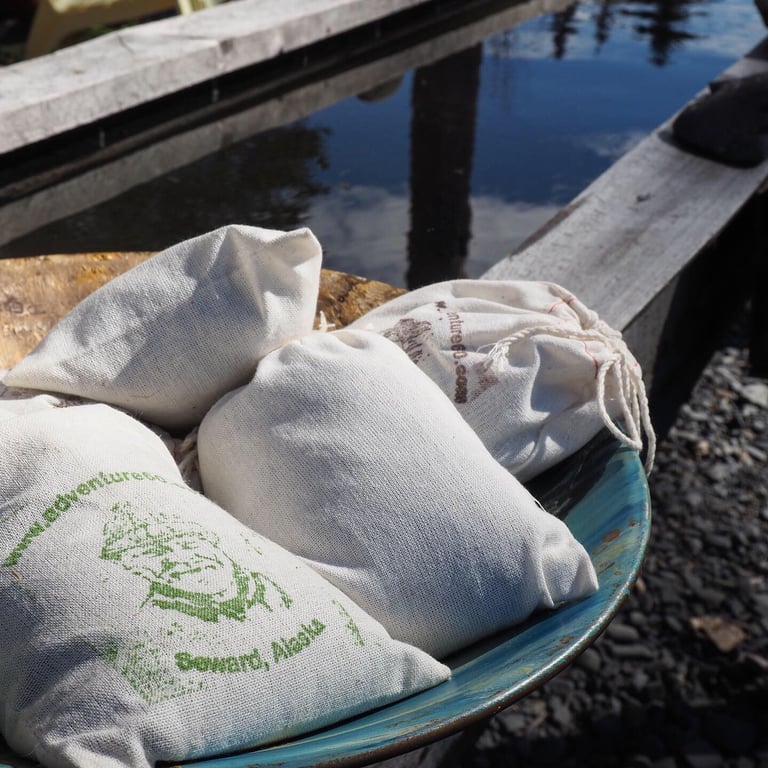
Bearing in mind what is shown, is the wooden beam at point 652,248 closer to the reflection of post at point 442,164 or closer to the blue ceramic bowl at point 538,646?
the reflection of post at point 442,164

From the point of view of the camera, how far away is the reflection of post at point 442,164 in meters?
3.44

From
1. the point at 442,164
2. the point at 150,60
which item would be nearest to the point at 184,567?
the point at 150,60

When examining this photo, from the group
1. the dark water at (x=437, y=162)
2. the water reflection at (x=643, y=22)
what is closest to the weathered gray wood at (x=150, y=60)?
the dark water at (x=437, y=162)

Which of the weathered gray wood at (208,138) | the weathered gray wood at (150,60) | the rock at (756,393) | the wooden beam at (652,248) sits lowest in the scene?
the rock at (756,393)

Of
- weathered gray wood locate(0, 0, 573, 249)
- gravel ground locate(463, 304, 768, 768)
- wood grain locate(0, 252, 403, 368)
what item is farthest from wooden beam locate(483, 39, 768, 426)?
weathered gray wood locate(0, 0, 573, 249)

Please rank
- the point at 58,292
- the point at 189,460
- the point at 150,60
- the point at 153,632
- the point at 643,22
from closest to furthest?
1. the point at 153,632
2. the point at 189,460
3. the point at 58,292
4. the point at 150,60
5. the point at 643,22

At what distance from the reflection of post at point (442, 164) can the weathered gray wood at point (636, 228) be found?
632 mm

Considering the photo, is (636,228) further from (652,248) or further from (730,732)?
(730,732)

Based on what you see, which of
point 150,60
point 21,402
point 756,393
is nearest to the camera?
point 21,402

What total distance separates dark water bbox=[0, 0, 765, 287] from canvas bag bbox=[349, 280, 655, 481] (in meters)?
1.84

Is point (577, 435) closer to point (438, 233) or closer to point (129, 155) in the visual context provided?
point (438, 233)

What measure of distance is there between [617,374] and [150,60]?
2.89 metres

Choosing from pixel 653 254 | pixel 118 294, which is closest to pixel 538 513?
pixel 118 294

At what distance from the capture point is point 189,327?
52.9 inches
